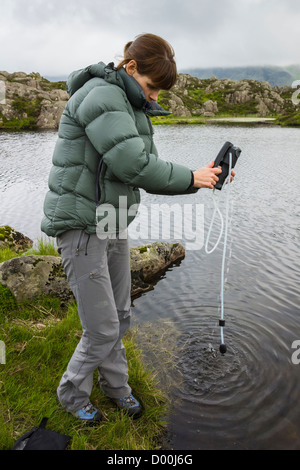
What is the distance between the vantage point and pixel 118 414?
3613 mm

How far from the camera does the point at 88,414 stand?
3.45 m

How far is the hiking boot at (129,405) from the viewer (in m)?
3.71

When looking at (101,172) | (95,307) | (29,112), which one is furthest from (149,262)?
(29,112)

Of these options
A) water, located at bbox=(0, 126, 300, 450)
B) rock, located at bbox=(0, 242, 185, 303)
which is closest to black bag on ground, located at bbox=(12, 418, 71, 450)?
water, located at bbox=(0, 126, 300, 450)

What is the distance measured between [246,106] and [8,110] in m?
94.2

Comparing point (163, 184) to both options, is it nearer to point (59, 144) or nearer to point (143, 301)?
point (59, 144)

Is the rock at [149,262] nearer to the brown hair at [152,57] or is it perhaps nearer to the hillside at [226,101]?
the brown hair at [152,57]

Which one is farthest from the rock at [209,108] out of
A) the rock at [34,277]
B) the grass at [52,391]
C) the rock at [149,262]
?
the grass at [52,391]

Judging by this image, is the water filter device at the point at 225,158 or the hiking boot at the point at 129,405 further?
the hiking boot at the point at 129,405

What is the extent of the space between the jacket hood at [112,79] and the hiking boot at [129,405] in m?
2.88

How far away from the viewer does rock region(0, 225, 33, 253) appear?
→ 8492mm

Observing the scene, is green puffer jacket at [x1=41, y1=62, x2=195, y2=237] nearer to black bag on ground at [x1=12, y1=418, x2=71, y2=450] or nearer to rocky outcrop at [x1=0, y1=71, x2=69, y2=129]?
black bag on ground at [x1=12, y1=418, x2=71, y2=450]

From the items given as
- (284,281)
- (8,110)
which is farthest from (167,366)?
(8,110)

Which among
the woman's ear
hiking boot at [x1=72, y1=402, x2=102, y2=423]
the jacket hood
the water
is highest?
the woman's ear
